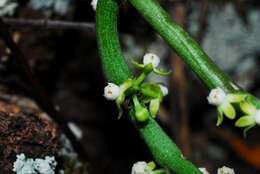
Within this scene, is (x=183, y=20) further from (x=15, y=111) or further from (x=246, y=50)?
(x=15, y=111)

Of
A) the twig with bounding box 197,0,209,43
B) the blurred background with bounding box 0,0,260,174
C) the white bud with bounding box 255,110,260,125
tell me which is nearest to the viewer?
the white bud with bounding box 255,110,260,125

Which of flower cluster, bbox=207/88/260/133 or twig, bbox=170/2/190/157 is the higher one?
flower cluster, bbox=207/88/260/133

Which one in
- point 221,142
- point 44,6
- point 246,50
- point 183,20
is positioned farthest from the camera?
point 221,142

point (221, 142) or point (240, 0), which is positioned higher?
point (240, 0)

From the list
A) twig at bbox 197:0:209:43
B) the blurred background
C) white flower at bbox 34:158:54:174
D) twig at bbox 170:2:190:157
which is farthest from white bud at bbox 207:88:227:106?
twig at bbox 170:2:190:157

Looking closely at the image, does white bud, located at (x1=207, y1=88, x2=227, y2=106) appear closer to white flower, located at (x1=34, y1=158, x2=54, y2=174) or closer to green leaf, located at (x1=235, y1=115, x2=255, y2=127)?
green leaf, located at (x1=235, y1=115, x2=255, y2=127)

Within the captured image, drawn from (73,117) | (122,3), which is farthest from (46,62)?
(122,3)

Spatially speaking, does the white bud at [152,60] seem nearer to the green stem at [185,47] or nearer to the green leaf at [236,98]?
the green stem at [185,47]

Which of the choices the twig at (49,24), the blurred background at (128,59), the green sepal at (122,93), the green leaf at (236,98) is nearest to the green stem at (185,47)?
the green leaf at (236,98)
